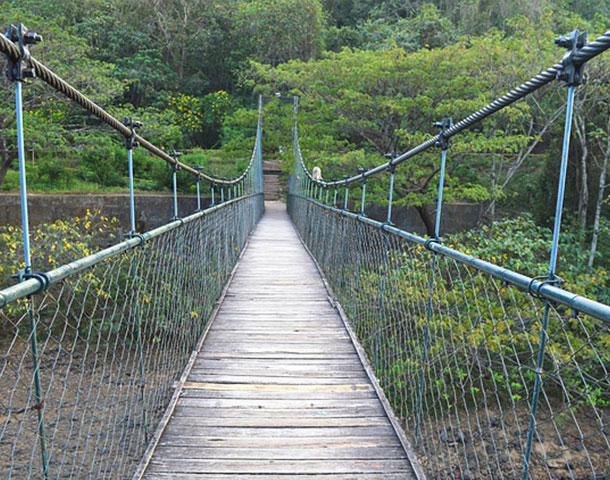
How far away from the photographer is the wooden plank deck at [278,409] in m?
1.51

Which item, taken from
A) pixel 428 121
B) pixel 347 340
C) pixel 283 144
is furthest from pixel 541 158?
pixel 347 340

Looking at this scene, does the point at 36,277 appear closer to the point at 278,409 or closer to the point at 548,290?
the point at 548,290

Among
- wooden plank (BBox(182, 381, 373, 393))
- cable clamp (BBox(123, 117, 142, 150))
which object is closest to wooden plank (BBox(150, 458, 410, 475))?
wooden plank (BBox(182, 381, 373, 393))

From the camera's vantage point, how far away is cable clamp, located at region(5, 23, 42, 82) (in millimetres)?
853

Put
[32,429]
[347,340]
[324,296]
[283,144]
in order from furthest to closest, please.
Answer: [283,144] → [32,429] → [324,296] → [347,340]

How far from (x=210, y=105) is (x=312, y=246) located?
13125mm

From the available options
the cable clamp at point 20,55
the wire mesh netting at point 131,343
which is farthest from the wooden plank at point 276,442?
the cable clamp at point 20,55

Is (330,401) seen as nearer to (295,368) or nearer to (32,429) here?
(295,368)

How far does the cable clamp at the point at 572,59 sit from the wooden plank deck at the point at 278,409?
119cm

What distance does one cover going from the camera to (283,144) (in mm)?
11273

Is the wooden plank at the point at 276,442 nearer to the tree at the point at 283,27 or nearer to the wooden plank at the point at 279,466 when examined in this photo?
the wooden plank at the point at 279,466

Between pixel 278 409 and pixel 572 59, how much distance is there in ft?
5.04

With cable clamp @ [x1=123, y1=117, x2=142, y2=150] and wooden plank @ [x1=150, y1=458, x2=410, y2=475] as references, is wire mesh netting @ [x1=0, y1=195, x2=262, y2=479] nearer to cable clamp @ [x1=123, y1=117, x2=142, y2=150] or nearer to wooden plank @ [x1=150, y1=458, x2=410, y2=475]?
wooden plank @ [x1=150, y1=458, x2=410, y2=475]

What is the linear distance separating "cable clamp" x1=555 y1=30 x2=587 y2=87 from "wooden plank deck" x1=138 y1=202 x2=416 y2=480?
1.19 metres
